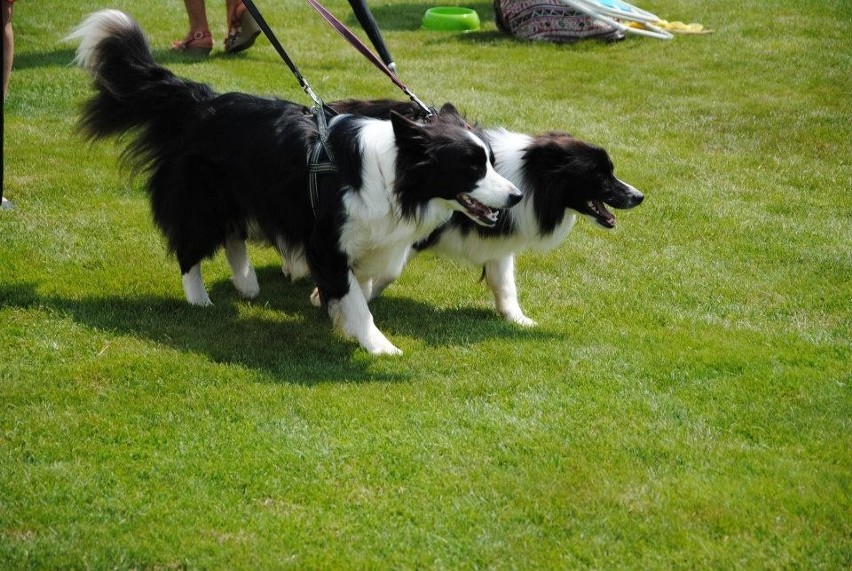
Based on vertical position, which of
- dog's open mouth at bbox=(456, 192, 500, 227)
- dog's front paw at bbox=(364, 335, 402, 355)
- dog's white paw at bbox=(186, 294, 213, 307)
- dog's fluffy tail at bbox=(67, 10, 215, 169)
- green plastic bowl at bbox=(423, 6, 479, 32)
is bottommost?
dog's white paw at bbox=(186, 294, 213, 307)

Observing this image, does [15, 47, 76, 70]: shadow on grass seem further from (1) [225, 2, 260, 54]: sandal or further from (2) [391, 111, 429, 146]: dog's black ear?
(2) [391, 111, 429, 146]: dog's black ear

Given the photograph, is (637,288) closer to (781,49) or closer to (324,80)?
(324,80)

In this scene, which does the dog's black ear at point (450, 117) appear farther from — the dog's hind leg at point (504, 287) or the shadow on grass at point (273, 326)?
the shadow on grass at point (273, 326)

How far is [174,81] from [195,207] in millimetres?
761

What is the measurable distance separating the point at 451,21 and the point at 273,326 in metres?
8.77

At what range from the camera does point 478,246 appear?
6.28 meters

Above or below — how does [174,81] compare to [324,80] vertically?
above

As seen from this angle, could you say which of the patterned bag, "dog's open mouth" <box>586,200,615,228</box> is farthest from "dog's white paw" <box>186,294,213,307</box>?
the patterned bag

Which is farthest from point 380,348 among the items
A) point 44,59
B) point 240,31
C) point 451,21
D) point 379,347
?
Answer: point 451,21

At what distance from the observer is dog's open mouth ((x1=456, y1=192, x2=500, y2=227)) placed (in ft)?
18.0

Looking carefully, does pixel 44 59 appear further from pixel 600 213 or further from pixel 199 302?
pixel 600 213

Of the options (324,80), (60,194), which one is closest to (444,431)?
(60,194)

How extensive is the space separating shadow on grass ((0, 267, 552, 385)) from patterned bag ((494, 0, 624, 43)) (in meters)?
7.35

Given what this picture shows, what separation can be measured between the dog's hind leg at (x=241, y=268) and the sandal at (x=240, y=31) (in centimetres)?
582
